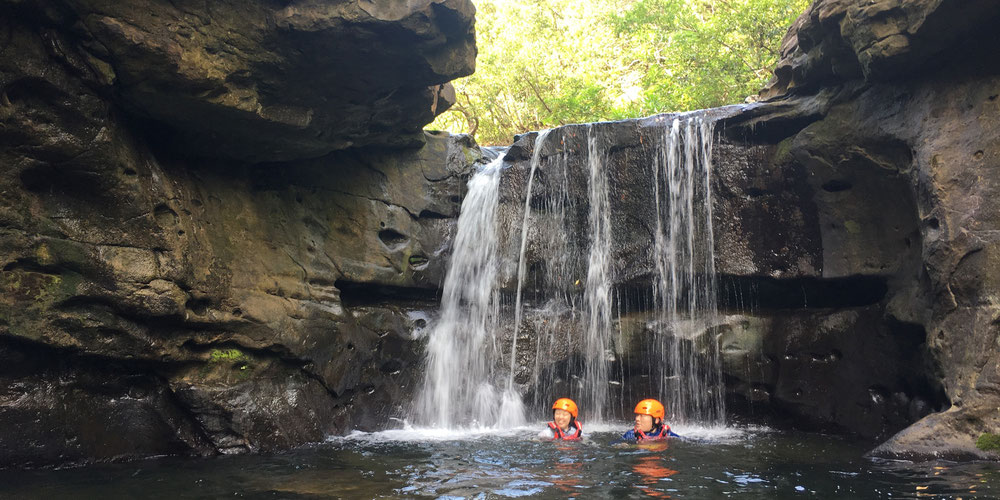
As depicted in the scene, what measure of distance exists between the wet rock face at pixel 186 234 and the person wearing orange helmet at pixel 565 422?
8.40 ft

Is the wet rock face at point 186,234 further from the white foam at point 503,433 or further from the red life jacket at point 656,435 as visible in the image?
the red life jacket at point 656,435

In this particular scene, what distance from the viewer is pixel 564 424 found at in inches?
345

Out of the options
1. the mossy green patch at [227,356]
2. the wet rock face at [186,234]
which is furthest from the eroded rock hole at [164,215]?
the mossy green patch at [227,356]

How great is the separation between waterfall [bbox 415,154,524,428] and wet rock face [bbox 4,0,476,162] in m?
2.62

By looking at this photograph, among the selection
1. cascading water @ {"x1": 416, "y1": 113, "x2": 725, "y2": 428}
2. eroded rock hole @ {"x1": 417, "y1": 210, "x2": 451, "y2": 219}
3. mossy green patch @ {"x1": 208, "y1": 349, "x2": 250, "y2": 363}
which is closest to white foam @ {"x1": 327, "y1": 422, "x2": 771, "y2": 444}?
cascading water @ {"x1": 416, "y1": 113, "x2": 725, "y2": 428}

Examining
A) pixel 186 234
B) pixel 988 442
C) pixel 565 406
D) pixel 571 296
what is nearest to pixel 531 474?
pixel 565 406

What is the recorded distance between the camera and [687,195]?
1028cm

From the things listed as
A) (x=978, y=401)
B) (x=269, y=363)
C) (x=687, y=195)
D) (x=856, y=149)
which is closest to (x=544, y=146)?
(x=687, y=195)

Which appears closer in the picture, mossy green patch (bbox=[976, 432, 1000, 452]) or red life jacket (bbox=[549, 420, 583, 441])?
mossy green patch (bbox=[976, 432, 1000, 452])

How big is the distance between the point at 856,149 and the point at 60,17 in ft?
31.1

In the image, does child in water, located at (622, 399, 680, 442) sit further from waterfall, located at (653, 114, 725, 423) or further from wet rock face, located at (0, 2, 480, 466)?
wet rock face, located at (0, 2, 480, 466)

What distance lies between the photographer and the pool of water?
5.32 m

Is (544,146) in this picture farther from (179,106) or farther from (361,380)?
(179,106)

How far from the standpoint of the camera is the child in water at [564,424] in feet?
27.7
